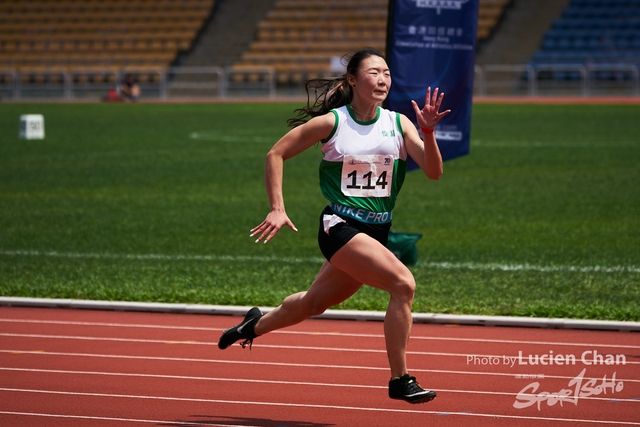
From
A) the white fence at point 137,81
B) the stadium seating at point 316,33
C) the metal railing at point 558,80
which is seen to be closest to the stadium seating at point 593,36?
the metal railing at point 558,80

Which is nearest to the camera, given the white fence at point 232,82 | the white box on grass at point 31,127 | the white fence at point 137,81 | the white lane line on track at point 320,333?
the white lane line on track at point 320,333

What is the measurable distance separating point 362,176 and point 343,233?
35 centimetres

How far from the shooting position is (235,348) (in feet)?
24.7

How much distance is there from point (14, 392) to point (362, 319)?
3.07m

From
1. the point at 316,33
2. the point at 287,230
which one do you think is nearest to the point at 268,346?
the point at 287,230

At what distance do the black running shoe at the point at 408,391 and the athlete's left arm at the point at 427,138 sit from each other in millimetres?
1105

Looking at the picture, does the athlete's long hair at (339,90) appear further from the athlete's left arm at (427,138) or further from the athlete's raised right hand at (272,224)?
the athlete's raised right hand at (272,224)

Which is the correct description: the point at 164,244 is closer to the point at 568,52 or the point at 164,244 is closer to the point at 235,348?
the point at 235,348

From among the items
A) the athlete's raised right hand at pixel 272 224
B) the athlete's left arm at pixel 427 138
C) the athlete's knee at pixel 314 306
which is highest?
the athlete's left arm at pixel 427 138

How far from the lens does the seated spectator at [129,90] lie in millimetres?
47719

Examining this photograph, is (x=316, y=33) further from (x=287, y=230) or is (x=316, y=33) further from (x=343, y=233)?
(x=343, y=233)

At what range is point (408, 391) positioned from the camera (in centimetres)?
532

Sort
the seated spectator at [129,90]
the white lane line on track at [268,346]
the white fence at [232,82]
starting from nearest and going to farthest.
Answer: the white lane line on track at [268,346], the white fence at [232,82], the seated spectator at [129,90]

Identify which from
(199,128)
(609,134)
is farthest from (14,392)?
(199,128)
